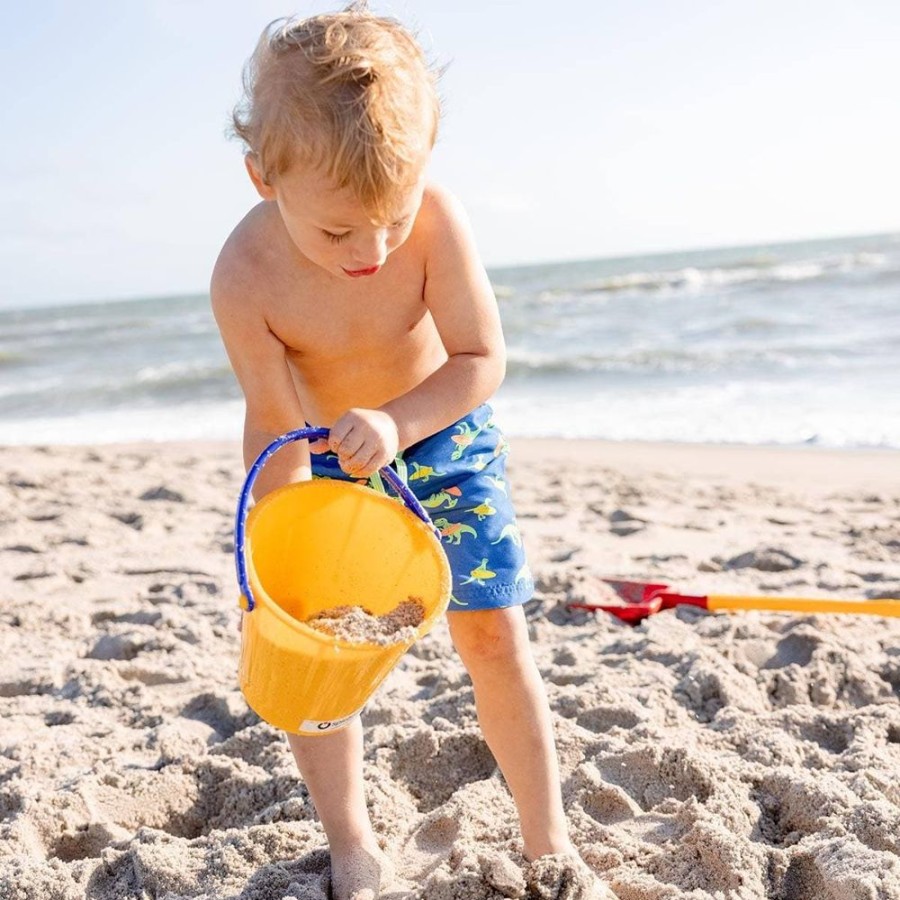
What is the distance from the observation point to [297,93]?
1485mm

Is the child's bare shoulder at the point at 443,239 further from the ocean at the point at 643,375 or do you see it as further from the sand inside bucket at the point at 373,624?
the ocean at the point at 643,375

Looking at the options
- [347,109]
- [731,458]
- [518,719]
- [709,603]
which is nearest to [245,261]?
[347,109]

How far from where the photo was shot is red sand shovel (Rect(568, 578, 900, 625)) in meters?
2.73

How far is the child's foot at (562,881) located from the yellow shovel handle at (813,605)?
130 cm

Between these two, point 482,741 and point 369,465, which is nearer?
point 369,465

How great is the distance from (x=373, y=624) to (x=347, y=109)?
69 centimetres

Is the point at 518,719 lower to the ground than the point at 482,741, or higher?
higher

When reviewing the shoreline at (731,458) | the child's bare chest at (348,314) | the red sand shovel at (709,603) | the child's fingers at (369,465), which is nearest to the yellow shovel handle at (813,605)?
the red sand shovel at (709,603)

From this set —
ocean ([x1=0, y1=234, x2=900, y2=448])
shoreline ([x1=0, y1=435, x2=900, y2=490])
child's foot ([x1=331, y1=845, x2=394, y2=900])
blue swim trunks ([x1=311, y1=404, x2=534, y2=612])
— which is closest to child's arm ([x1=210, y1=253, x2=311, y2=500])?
blue swim trunks ([x1=311, y1=404, x2=534, y2=612])

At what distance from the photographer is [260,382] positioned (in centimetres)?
174

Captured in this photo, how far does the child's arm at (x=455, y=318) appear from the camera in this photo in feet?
5.46

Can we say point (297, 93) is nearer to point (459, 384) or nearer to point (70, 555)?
point (459, 384)

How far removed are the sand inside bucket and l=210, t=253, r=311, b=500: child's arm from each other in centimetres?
27

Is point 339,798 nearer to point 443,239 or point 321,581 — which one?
point 321,581
